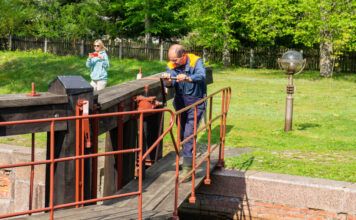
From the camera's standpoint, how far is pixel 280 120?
1173 cm

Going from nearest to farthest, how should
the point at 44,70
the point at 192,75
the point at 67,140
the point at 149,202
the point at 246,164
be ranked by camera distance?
the point at 67,140
the point at 149,202
the point at 192,75
the point at 246,164
the point at 44,70

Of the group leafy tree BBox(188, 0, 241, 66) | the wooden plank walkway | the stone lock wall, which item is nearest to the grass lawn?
the stone lock wall

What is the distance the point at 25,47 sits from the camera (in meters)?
32.4

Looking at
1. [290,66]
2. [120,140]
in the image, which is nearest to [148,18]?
[290,66]

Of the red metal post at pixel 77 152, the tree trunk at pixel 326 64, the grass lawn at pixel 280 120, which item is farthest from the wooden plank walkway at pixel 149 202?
the tree trunk at pixel 326 64

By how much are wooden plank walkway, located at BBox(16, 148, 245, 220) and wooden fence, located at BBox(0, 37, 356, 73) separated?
24.5 meters

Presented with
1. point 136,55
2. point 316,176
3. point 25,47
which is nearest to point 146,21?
point 136,55

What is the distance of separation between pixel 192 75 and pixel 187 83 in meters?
0.25

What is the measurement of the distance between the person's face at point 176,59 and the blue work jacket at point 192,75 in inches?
2.8

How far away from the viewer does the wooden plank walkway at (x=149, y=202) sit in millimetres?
4668

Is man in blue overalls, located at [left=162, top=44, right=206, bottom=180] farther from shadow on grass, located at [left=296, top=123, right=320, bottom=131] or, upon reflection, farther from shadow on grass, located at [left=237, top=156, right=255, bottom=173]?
shadow on grass, located at [left=296, top=123, right=320, bottom=131]

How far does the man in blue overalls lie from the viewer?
6.19 metres

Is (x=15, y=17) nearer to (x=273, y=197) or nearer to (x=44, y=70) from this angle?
(x=44, y=70)

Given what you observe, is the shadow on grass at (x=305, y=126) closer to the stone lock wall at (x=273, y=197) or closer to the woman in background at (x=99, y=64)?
the stone lock wall at (x=273, y=197)
